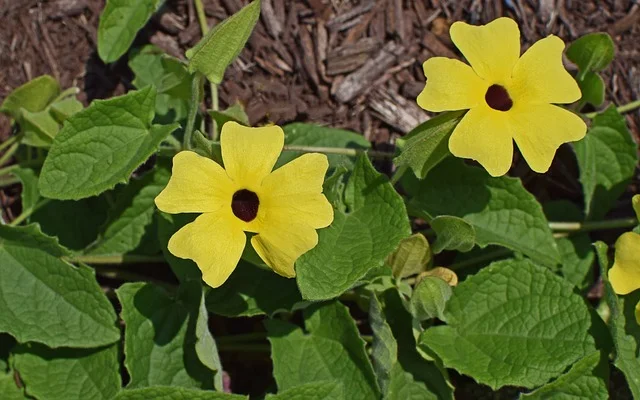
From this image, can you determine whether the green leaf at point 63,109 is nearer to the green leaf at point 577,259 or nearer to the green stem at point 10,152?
the green stem at point 10,152

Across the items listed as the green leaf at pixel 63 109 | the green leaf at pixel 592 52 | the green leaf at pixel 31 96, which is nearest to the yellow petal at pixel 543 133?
the green leaf at pixel 592 52

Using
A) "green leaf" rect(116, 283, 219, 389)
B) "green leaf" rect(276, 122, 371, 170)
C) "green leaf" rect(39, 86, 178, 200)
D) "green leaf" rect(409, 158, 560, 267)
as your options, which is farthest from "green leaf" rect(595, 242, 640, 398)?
"green leaf" rect(39, 86, 178, 200)

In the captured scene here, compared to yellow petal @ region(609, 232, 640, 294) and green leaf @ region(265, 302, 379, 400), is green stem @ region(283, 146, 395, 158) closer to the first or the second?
green leaf @ region(265, 302, 379, 400)

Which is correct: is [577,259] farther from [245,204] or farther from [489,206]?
[245,204]

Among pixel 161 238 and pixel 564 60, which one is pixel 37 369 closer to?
pixel 161 238

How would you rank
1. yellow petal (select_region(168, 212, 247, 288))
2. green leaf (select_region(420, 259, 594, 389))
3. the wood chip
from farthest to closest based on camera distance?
1. the wood chip
2. green leaf (select_region(420, 259, 594, 389))
3. yellow petal (select_region(168, 212, 247, 288))
